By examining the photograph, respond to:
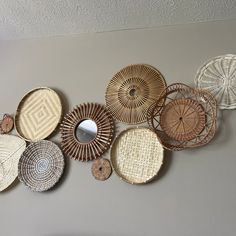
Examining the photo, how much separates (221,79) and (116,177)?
2.22 ft

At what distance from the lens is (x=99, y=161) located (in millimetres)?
1691

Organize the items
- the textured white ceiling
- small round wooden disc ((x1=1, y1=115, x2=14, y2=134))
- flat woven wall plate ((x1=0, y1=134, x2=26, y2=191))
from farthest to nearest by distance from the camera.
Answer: small round wooden disc ((x1=1, y1=115, x2=14, y2=134)), flat woven wall plate ((x1=0, y1=134, x2=26, y2=191)), the textured white ceiling

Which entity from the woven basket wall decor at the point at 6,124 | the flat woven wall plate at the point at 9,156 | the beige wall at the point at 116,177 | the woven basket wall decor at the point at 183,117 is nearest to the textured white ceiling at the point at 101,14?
the beige wall at the point at 116,177

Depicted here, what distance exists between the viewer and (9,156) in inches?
74.7

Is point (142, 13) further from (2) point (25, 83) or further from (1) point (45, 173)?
(1) point (45, 173)

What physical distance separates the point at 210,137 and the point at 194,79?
30 centimetres

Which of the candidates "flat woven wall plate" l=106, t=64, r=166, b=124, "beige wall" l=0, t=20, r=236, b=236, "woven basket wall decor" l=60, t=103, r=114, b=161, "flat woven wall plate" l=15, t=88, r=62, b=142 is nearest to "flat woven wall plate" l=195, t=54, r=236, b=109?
"beige wall" l=0, t=20, r=236, b=236

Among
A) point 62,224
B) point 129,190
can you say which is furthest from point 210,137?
point 62,224

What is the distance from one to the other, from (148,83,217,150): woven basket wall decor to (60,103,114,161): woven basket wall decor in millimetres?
235

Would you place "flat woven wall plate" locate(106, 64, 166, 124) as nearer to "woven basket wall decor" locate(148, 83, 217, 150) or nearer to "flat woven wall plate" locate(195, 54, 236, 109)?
"woven basket wall decor" locate(148, 83, 217, 150)

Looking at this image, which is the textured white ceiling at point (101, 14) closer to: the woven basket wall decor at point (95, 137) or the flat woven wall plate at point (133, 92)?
the flat woven wall plate at point (133, 92)

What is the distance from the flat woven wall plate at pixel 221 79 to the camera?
5.03ft

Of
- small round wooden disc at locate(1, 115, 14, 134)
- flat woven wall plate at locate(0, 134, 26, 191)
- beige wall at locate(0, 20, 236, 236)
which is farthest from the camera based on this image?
small round wooden disc at locate(1, 115, 14, 134)

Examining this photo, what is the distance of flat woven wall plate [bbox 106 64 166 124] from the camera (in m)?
1.68
